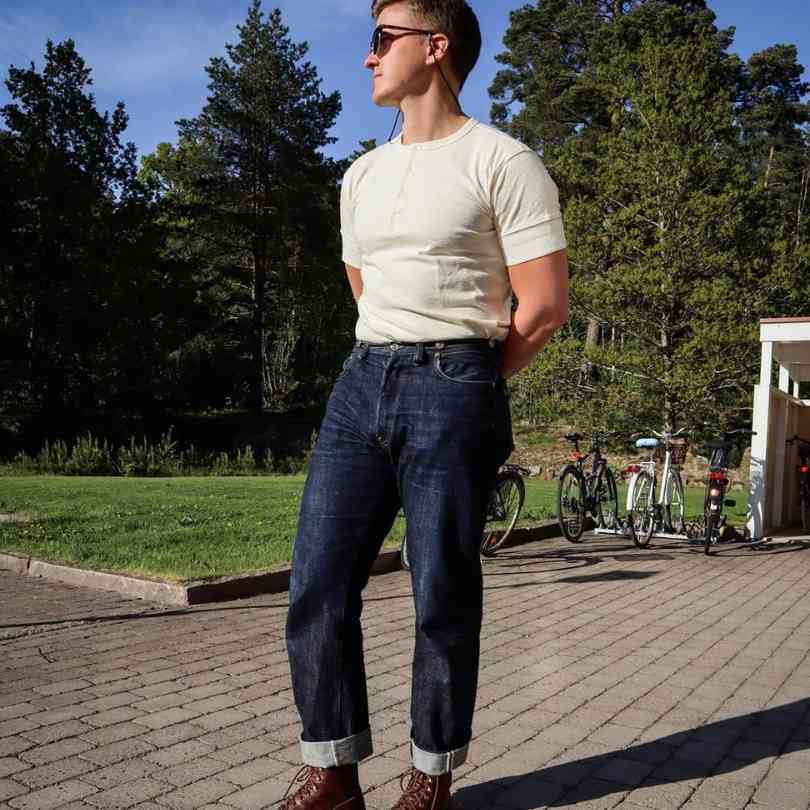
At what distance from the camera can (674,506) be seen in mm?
10625

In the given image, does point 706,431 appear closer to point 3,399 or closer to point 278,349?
point 3,399

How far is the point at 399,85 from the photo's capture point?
8.65ft

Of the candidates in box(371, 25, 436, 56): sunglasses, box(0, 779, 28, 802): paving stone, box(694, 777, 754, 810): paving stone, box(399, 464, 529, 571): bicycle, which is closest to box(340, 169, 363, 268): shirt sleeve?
box(371, 25, 436, 56): sunglasses

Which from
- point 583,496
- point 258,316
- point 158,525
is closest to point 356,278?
point 158,525

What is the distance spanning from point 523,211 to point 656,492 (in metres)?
8.28

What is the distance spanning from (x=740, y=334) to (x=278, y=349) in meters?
27.4

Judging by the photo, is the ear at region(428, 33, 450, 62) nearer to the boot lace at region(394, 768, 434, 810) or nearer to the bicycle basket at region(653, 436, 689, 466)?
the boot lace at region(394, 768, 434, 810)

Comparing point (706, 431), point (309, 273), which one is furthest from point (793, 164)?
point (706, 431)

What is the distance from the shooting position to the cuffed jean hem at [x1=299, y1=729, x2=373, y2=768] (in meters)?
2.48

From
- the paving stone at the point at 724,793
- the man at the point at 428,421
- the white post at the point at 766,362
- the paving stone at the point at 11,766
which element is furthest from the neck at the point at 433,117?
the white post at the point at 766,362

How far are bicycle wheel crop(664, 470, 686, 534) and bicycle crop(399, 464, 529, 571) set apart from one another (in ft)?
7.38

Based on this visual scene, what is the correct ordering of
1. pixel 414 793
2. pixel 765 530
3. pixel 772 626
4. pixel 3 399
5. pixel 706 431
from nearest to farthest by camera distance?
pixel 414 793
pixel 772 626
pixel 765 530
pixel 706 431
pixel 3 399

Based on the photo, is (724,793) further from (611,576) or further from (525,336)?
(611,576)

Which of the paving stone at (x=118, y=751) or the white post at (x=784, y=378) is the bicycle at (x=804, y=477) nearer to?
the white post at (x=784, y=378)
